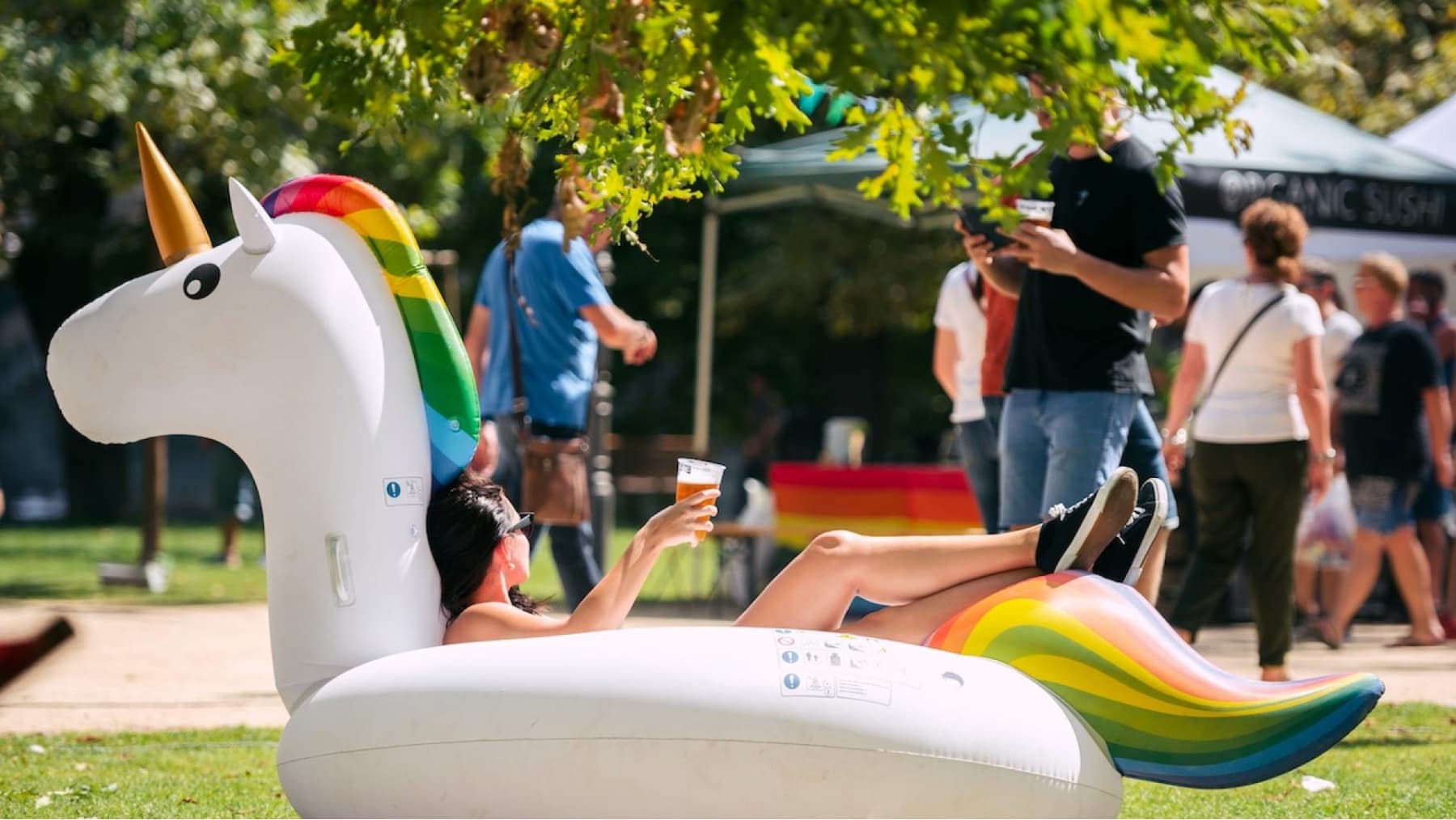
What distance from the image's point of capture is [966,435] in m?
7.75

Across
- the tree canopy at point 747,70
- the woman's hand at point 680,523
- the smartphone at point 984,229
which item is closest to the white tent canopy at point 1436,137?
the smartphone at point 984,229

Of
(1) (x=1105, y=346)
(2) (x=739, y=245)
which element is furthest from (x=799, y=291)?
(1) (x=1105, y=346)

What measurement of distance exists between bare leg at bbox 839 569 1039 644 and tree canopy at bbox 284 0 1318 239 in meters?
0.89

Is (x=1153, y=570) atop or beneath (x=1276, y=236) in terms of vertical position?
beneath

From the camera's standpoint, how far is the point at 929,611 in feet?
14.3

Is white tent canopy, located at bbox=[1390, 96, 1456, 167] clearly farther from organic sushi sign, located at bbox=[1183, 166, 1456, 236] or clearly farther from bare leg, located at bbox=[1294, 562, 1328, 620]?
bare leg, located at bbox=[1294, 562, 1328, 620]

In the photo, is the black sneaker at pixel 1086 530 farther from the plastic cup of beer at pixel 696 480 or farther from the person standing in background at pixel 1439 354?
the person standing in background at pixel 1439 354

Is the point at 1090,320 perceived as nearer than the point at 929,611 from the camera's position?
No

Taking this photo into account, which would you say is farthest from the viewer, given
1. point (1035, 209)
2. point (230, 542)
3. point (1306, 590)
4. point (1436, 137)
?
point (230, 542)

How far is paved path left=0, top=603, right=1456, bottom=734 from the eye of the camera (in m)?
7.12

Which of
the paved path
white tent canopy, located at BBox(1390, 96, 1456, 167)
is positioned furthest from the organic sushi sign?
the paved path

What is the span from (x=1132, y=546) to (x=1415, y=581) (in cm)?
597

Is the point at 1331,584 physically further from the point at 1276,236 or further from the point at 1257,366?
the point at 1276,236

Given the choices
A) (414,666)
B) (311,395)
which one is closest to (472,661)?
(414,666)
